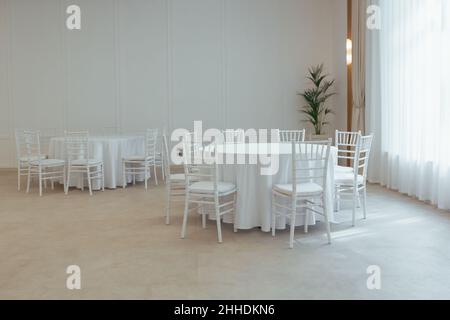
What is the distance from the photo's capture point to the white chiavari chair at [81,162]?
6.78 meters

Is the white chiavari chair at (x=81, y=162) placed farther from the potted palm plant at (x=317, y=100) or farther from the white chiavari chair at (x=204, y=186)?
the potted palm plant at (x=317, y=100)

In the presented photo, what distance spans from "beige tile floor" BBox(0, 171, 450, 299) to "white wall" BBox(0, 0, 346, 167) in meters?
4.20

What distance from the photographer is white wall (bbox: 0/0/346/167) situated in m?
9.23

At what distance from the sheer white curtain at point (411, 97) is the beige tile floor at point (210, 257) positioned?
2.11 feet

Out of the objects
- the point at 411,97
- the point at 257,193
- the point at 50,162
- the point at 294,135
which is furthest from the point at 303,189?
the point at 50,162

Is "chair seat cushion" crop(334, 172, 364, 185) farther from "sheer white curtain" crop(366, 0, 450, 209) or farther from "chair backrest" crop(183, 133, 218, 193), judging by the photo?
"chair backrest" crop(183, 133, 218, 193)

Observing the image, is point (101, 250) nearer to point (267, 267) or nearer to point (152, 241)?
point (152, 241)

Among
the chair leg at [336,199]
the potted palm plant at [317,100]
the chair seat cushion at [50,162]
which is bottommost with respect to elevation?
the chair leg at [336,199]

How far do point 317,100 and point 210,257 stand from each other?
6033mm

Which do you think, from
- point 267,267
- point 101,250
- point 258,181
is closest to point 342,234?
point 258,181

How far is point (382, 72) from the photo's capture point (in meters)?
7.03

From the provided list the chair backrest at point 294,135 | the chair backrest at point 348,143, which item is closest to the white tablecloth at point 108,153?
the chair backrest at point 294,135
